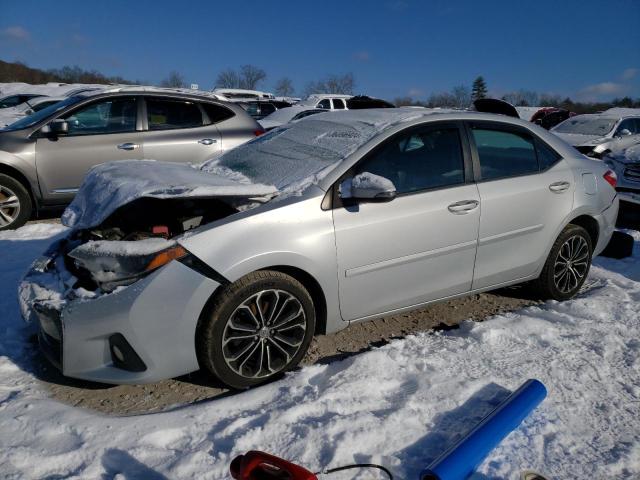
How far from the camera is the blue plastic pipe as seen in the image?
2041mm

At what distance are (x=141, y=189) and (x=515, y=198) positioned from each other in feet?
8.27

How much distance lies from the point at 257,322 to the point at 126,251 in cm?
79

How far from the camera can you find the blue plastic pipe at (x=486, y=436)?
2.04 m

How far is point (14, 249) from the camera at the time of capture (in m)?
A: 5.15

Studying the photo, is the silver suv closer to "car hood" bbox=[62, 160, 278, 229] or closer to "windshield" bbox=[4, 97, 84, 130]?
"windshield" bbox=[4, 97, 84, 130]

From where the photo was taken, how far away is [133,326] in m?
2.52

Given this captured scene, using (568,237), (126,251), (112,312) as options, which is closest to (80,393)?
(112,312)

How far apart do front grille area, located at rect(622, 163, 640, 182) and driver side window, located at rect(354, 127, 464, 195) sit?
4726mm

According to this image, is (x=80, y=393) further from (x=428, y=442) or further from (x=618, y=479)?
(x=618, y=479)

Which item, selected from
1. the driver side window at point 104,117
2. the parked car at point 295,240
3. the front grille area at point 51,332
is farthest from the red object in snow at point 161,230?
the driver side window at point 104,117

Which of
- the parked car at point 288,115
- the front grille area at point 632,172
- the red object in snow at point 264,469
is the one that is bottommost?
the red object in snow at point 264,469

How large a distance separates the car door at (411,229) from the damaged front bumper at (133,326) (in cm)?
88

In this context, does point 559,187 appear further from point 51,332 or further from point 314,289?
point 51,332

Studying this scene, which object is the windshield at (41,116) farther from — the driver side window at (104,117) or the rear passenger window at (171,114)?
the rear passenger window at (171,114)
